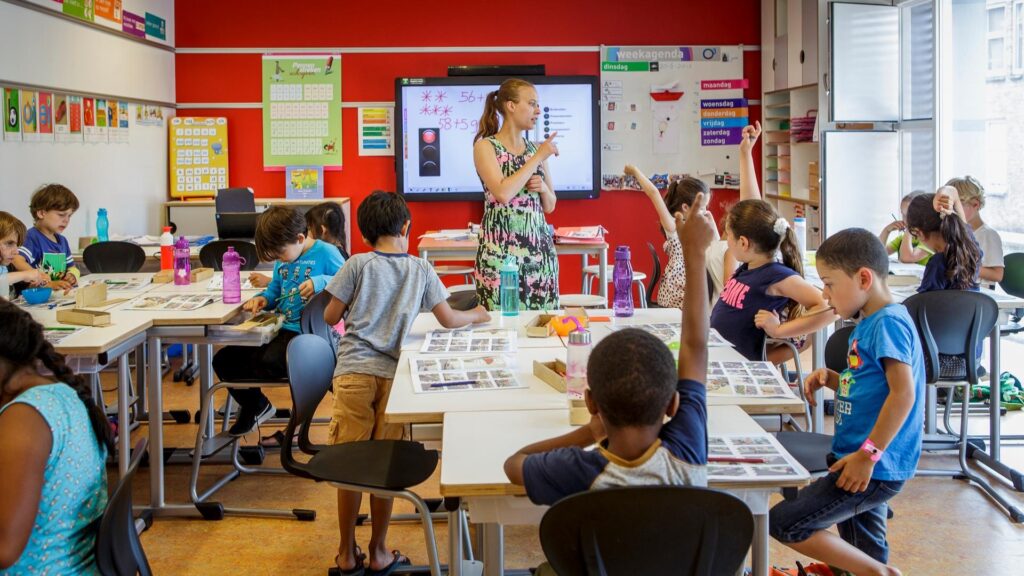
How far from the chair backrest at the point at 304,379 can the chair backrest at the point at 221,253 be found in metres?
2.51

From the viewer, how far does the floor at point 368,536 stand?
3.22 m

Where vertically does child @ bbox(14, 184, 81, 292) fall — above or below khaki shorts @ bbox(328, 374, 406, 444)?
above

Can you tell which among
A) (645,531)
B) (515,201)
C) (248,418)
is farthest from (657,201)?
(645,531)

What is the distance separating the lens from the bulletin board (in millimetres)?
7848

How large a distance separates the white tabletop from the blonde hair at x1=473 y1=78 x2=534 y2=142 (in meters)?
1.69

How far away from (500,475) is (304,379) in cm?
115

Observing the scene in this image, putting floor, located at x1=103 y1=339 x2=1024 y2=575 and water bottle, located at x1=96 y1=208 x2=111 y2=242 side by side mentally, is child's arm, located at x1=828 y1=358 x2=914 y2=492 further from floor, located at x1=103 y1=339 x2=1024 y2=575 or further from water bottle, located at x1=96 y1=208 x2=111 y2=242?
water bottle, located at x1=96 y1=208 x2=111 y2=242

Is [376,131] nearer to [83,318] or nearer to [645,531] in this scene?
[83,318]

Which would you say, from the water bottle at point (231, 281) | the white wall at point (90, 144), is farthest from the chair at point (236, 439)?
the white wall at point (90, 144)

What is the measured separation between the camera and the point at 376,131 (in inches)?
307

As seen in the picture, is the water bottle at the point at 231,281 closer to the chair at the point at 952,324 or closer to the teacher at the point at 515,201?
the teacher at the point at 515,201

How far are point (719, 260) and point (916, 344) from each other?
1.78 metres

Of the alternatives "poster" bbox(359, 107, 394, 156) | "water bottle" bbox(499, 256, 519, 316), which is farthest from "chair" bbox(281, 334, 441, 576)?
"poster" bbox(359, 107, 394, 156)

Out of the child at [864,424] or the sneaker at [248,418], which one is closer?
the child at [864,424]
